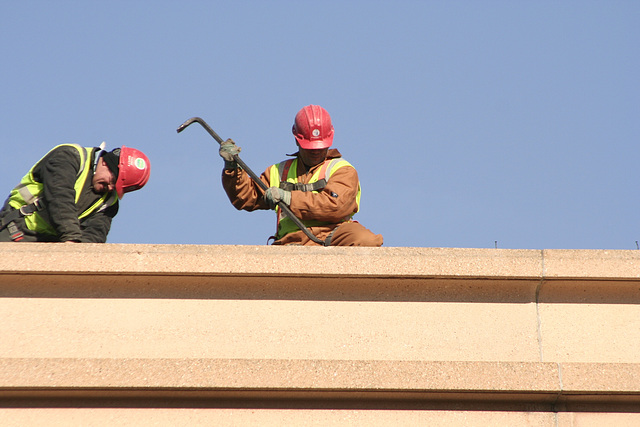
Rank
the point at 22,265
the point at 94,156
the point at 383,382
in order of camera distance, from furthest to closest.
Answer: the point at 94,156
the point at 22,265
the point at 383,382

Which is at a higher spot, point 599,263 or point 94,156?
point 94,156

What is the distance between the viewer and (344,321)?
621 centimetres

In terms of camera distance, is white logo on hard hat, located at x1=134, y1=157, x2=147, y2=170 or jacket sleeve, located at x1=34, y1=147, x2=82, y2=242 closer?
jacket sleeve, located at x1=34, y1=147, x2=82, y2=242

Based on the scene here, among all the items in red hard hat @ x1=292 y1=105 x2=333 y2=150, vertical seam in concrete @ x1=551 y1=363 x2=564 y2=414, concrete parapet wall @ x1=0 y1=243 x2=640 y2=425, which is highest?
red hard hat @ x1=292 y1=105 x2=333 y2=150

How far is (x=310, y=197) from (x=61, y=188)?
6.53 ft

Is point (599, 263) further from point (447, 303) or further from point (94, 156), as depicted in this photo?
point (94, 156)

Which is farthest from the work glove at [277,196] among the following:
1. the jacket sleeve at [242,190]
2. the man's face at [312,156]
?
the man's face at [312,156]

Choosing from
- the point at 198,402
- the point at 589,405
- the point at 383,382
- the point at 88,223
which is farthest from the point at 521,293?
the point at 88,223

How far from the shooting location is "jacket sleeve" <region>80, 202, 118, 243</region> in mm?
8086

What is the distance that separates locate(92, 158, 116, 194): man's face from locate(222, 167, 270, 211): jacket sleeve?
3.20ft

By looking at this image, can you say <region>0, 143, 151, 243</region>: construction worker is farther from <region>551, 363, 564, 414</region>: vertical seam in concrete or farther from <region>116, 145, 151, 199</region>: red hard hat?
<region>551, 363, 564, 414</region>: vertical seam in concrete

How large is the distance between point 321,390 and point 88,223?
3319 mm

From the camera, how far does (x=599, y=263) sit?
6164mm

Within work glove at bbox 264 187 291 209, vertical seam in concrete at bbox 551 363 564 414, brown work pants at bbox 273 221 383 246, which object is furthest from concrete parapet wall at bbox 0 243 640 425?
work glove at bbox 264 187 291 209
